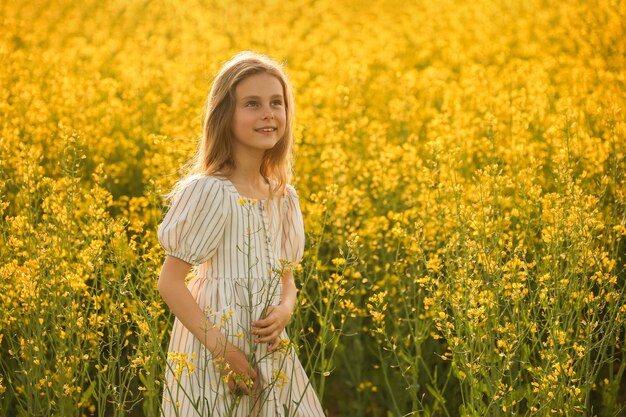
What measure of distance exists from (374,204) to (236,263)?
2.27 metres

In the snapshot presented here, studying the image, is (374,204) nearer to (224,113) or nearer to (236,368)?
(224,113)

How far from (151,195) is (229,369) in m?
1.19

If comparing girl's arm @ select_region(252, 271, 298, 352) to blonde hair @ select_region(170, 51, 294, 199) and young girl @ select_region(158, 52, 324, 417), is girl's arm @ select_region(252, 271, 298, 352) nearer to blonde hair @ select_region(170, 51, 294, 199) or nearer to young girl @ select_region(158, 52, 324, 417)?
young girl @ select_region(158, 52, 324, 417)

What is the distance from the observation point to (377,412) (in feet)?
13.8

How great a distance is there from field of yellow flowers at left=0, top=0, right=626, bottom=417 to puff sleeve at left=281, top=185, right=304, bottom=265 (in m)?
0.16

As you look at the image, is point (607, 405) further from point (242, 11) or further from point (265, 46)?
point (242, 11)

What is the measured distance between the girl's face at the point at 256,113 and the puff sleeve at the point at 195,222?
18cm

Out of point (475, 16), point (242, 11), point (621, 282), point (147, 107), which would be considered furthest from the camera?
point (242, 11)

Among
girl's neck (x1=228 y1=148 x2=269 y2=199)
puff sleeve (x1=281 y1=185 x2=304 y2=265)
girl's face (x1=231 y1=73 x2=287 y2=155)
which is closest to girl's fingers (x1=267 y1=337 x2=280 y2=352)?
puff sleeve (x1=281 y1=185 x2=304 y2=265)

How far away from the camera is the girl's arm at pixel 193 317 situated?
2689 millimetres

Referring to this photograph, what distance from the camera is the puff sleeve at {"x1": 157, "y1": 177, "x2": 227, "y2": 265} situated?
2.75m

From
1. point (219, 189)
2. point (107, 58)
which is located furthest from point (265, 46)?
point (219, 189)

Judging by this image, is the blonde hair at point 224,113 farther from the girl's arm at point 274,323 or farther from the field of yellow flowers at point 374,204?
the field of yellow flowers at point 374,204

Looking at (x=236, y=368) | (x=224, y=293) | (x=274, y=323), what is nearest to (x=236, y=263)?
(x=224, y=293)
